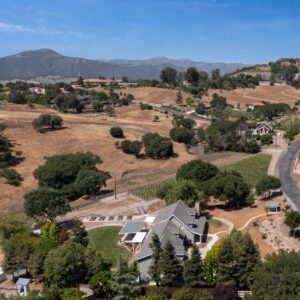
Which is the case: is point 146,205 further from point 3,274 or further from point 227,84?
point 227,84

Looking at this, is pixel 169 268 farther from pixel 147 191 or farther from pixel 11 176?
pixel 11 176

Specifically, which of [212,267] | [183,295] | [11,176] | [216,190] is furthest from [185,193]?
[11,176]

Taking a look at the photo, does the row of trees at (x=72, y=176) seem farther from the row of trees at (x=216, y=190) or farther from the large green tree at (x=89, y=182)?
the row of trees at (x=216, y=190)

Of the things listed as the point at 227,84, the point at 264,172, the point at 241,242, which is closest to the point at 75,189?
the point at 264,172

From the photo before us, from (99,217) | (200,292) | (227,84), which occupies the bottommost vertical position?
(99,217)

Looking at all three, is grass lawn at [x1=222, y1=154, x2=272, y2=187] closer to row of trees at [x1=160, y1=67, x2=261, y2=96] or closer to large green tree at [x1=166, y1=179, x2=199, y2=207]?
large green tree at [x1=166, y1=179, x2=199, y2=207]

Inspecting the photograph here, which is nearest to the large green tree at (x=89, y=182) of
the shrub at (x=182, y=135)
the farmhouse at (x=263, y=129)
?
the shrub at (x=182, y=135)

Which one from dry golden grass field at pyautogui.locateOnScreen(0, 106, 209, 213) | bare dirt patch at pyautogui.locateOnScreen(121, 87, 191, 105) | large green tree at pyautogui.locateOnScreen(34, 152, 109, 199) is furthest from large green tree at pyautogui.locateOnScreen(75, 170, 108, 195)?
bare dirt patch at pyautogui.locateOnScreen(121, 87, 191, 105)
